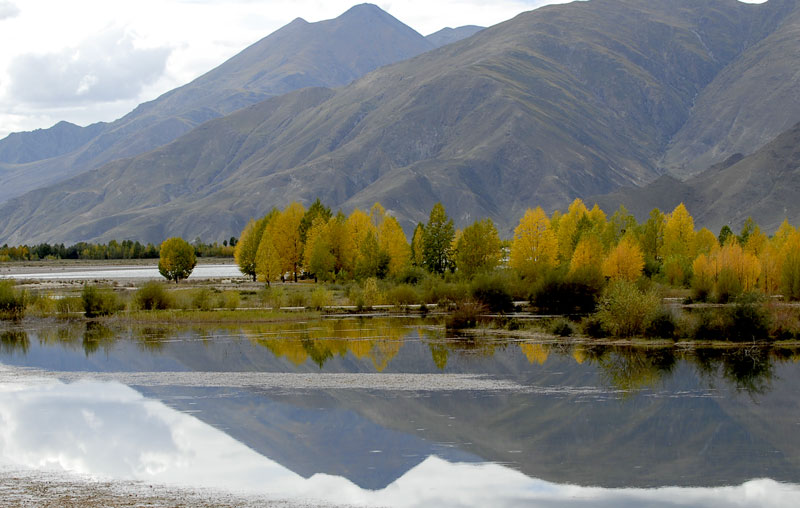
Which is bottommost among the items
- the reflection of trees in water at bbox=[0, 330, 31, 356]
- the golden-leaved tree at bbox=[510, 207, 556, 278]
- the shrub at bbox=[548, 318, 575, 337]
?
the reflection of trees in water at bbox=[0, 330, 31, 356]

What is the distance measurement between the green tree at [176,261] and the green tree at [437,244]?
24.4 metres

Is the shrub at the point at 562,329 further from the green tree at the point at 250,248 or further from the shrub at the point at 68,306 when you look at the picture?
the green tree at the point at 250,248

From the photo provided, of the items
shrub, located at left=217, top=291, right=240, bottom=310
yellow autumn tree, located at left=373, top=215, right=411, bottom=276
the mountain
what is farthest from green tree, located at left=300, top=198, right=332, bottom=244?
the mountain

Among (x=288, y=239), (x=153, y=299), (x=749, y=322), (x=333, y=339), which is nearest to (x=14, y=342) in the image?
(x=153, y=299)

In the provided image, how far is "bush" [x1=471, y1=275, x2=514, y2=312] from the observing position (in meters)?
54.7

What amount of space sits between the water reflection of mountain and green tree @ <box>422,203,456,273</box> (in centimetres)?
3809

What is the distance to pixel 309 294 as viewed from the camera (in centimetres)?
6456

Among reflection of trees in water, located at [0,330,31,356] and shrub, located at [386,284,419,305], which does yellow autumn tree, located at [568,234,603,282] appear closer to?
shrub, located at [386,284,419,305]

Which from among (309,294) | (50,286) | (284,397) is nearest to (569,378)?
(284,397)

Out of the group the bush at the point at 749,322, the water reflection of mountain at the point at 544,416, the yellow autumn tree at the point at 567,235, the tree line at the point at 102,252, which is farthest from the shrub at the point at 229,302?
the tree line at the point at 102,252

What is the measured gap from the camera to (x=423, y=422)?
78.9 ft

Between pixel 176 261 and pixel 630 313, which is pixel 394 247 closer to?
pixel 176 261

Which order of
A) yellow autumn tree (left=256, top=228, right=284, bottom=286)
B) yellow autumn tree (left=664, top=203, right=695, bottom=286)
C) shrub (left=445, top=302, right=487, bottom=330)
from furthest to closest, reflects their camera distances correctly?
yellow autumn tree (left=256, top=228, right=284, bottom=286) < yellow autumn tree (left=664, top=203, right=695, bottom=286) < shrub (left=445, top=302, right=487, bottom=330)

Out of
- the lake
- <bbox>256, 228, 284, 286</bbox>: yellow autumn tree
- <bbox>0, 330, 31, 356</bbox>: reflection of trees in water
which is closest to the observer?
the lake
